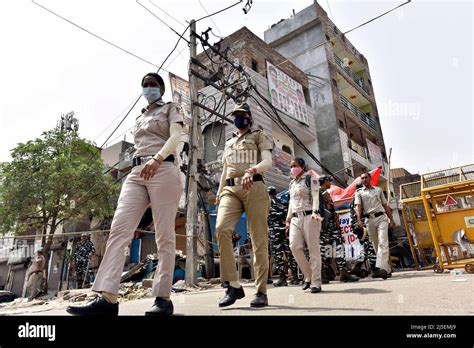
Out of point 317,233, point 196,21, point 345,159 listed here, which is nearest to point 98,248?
point 196,21

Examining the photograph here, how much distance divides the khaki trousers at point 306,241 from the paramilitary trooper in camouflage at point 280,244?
5.21 ft

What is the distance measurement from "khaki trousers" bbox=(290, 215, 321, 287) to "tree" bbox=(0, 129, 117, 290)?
1351cm

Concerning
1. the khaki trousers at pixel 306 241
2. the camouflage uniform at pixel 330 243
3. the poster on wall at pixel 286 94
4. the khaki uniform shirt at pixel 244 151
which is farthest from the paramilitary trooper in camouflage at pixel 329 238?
the poster on wall at pixel 286 94

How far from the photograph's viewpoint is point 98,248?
60.4 feet

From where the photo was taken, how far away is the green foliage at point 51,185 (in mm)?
14516

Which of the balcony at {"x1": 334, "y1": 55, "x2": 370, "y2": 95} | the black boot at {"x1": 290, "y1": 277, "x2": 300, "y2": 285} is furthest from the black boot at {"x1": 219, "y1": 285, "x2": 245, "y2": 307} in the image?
the balcony at {"x1": 334, "y1": 55, "x2": 370, "y2": 95}

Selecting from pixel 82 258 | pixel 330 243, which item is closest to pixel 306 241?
pixel 330 243

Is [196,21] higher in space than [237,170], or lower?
higher

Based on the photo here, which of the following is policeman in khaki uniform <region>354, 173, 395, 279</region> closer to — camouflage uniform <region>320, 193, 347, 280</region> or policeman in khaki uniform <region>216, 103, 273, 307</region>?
camouflage uniform <region>320, 193, 347, 280</region>

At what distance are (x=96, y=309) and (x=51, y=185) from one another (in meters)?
14.6

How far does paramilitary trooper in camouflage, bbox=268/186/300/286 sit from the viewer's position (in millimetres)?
6297
